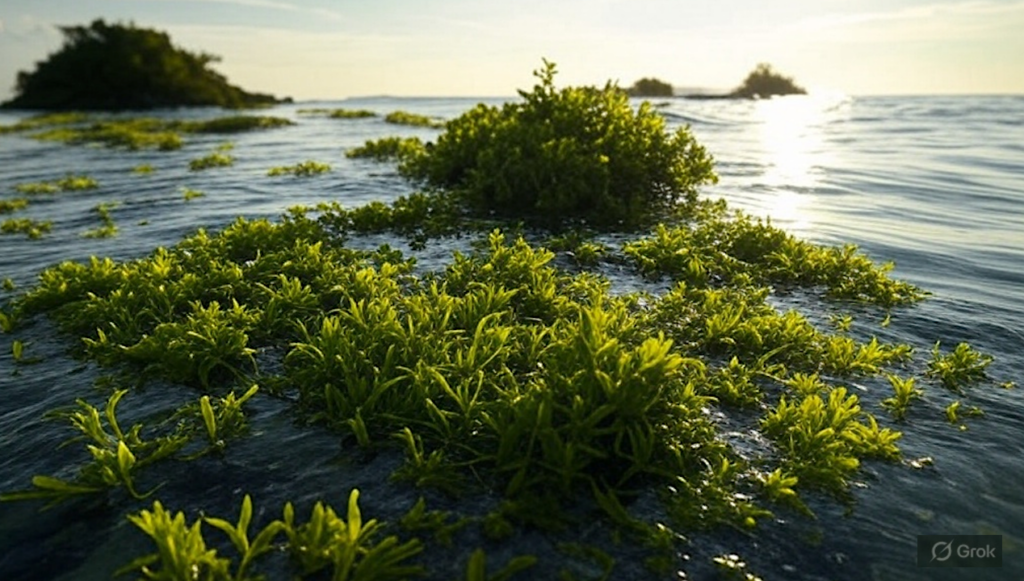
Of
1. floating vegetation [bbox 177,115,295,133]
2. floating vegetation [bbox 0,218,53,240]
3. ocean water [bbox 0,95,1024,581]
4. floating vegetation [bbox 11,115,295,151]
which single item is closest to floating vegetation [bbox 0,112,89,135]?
floating vegetation [bbox 11,115,295,151]

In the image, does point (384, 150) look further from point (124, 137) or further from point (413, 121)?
point (413, 121)

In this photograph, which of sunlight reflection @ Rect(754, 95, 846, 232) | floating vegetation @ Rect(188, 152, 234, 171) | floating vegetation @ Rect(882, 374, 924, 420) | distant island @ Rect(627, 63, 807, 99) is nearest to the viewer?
floating vegetation @ Rect(882, 374, 924, 420)

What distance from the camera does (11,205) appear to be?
1538 cm

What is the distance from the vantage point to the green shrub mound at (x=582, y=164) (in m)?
12.0

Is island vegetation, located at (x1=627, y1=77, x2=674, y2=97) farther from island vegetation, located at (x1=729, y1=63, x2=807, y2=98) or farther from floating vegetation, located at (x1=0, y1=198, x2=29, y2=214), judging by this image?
floating vegetation, located at (x1=0, y1=198, x2=29, y2=214)

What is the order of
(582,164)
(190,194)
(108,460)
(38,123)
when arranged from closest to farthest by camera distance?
(108,460)
(582,164)
(190,194)
(38,123)

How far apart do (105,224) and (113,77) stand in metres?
68.0

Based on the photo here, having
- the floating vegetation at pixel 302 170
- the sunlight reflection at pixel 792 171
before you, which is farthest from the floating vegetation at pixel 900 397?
the floating vegetation at pixel 302 170

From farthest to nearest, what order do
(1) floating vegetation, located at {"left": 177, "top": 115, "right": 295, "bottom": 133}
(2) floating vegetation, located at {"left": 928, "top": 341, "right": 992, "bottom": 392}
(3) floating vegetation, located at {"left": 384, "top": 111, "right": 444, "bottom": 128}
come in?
(3) floating vegetation, located at {"left": 384, "top": 111, "right": 444, "bottom": 128} < (1) floating vegetation, located at {"left": 177, "top": 115, "right": 295, "bottom": 133} < (2) floating vegetation, located at {"left": 928, "top": 341, "right": 992, "bottom": 392}

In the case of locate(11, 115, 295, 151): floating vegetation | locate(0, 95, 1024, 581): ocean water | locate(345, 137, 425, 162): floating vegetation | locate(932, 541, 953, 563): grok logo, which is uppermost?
locate(11, 115, 295, 151): floating vegetation

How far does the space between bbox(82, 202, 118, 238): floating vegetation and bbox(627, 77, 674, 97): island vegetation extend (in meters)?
109

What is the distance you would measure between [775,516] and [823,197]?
571 inches

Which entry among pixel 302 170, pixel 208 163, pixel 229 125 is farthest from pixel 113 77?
pixel 302 170

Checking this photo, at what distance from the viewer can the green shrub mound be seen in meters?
12.0
